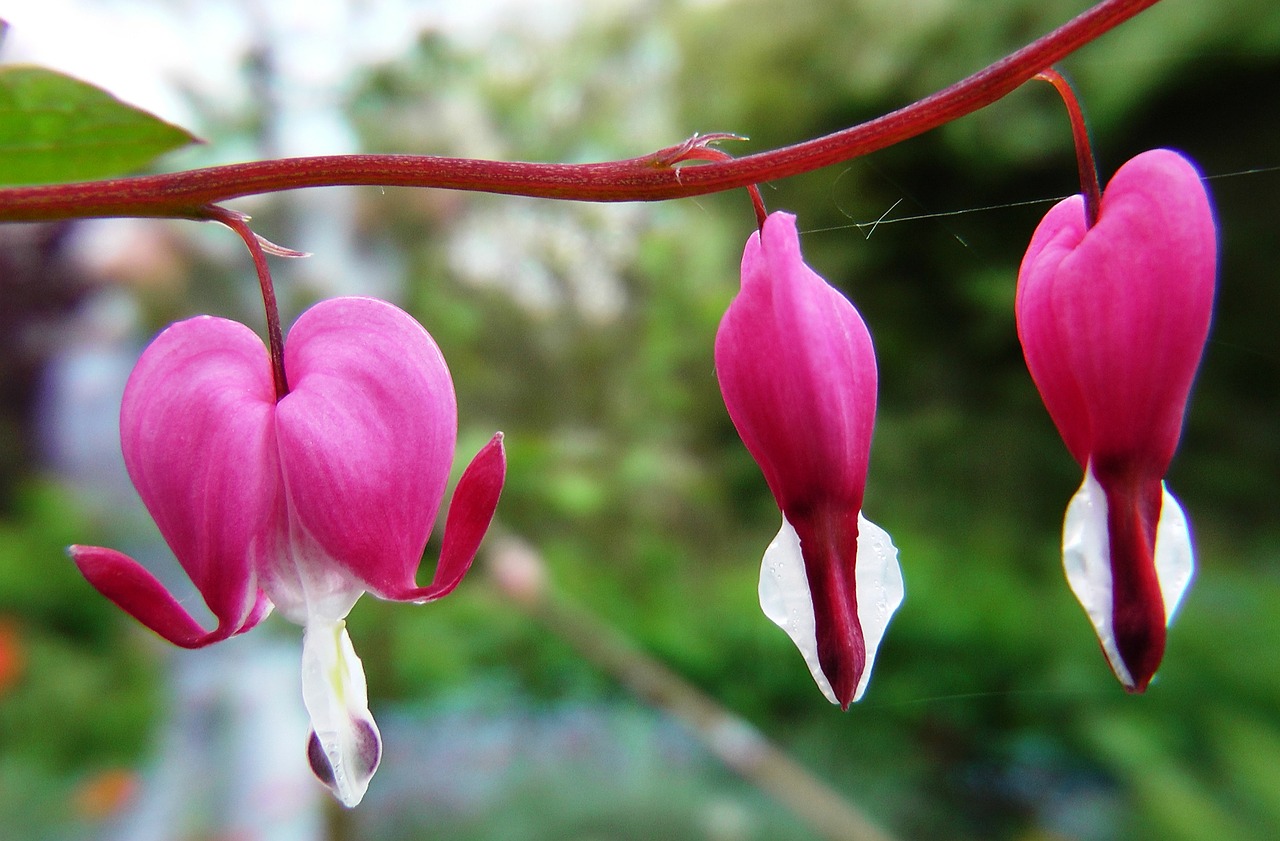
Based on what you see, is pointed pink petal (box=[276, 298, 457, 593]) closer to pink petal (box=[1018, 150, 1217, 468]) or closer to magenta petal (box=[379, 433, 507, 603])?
magenta petal (box=[379, 433, 507, 603])

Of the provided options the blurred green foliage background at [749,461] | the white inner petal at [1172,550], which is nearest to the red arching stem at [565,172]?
the white inner petal at [1172,550]

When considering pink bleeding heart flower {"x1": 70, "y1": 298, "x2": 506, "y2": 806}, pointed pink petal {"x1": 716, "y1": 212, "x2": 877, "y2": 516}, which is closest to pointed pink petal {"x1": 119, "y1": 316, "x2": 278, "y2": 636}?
pink bleeding heart flower {"x1": 70, "y1": 298, "x2": 506, "y2": 806}

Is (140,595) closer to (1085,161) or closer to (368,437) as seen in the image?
(368,437)

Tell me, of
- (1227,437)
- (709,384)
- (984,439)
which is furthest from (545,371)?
(1227,437)

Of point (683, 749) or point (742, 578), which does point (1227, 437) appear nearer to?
point (742, 578)

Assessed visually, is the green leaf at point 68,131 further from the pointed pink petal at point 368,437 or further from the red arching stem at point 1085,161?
the red arching stem at point 1085,161
